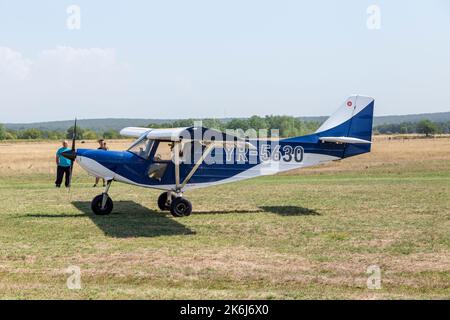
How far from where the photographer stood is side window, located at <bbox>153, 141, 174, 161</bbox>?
15.0m

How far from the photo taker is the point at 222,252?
10.3 m

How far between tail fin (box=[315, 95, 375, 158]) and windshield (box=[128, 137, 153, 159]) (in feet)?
16.4

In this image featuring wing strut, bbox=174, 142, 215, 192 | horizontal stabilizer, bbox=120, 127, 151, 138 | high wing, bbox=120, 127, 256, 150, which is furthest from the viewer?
horizontal stabilizer, bbox=120, 127, 151, 138

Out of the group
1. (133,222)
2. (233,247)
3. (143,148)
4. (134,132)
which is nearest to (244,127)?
(134,132)

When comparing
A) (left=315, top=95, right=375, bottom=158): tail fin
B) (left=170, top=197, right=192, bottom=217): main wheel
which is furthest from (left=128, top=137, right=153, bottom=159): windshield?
(left=315, top=95, right=375, bottom=158): tail fin

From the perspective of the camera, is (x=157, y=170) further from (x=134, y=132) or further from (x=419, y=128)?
(x=419, y=128)

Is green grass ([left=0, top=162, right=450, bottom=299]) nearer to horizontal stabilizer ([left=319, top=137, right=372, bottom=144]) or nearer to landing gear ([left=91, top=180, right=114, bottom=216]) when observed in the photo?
landing gear ([left=91, top=180, right=114, bottom=216])

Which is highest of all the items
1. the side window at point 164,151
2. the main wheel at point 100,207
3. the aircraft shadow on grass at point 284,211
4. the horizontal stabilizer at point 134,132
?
the horizontal stabilizer at point 134,132

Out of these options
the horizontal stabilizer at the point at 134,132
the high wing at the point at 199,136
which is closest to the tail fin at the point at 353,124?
the high wing at the point at 199,136

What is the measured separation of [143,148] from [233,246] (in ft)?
16.9

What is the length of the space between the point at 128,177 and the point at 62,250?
14.8 ft

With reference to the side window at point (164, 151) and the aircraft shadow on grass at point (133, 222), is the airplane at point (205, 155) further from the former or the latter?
the aircraft shadow on grass at point (133, 222)

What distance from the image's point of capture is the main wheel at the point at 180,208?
14.7 metres
